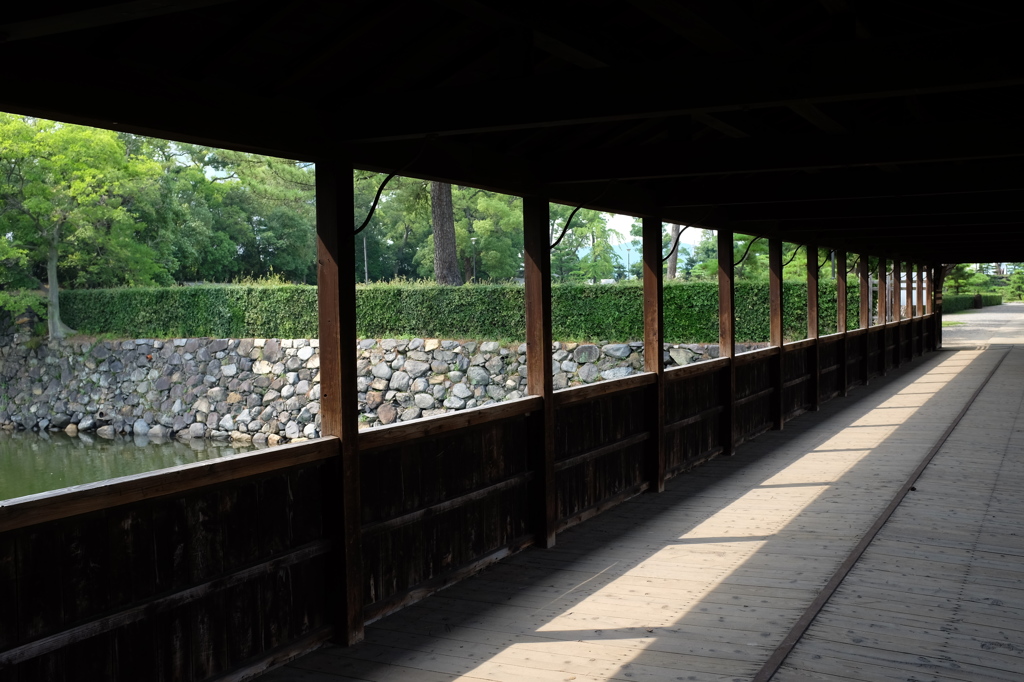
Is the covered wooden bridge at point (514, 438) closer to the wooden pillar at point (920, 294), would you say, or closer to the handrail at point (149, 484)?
the handrail at point (149, 484)

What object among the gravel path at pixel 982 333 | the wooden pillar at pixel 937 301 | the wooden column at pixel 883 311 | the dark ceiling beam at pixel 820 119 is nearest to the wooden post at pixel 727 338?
the dark ceiling beam at pixel 820 119

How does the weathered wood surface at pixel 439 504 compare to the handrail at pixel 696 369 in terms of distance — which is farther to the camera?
the handrail at pixel 696 369

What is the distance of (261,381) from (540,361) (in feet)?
40.4

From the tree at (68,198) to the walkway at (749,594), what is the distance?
1575 cm

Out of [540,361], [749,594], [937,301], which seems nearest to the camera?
[749,594]

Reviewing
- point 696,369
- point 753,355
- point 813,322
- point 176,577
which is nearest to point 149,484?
point 176,577

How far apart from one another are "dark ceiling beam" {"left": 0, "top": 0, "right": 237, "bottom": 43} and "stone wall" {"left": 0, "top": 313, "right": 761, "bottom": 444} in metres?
13.5

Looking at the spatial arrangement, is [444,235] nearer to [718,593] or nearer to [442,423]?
[442,423]

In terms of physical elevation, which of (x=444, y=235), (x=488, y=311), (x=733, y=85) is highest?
(x=444, y=235)

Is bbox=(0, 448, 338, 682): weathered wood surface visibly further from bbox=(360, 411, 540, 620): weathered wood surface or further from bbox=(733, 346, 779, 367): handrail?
bbox=(733, 346, 779, 367): handrail

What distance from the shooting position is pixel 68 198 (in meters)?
20.3

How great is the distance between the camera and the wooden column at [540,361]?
231 inches

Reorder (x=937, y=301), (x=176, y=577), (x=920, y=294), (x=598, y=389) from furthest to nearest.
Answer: (x=937, y=301), (x=920, y=294), (x=598, y=389), (x=176, y=577)

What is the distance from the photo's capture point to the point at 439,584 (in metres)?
5.00
